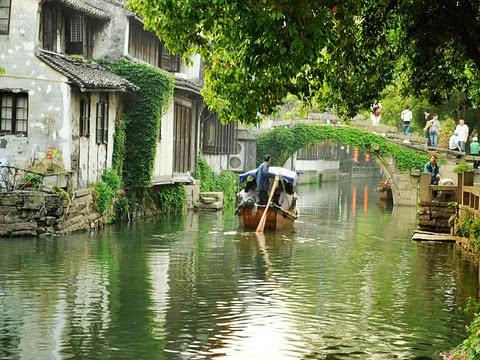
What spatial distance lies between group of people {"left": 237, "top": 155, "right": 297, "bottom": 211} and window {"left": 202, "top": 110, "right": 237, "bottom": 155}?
9568 mm

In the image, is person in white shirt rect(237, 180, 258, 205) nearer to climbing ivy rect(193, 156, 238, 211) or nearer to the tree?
climbing ivy rect(193, 156, 238, 211)

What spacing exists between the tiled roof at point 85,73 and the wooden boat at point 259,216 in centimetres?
543

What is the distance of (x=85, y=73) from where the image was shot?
104ft

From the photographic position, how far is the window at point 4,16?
96.5 ft

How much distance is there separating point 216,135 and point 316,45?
35.7m

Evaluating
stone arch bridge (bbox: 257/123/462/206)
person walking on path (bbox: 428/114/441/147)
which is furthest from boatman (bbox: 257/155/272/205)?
stone arch bridge (bbox: 257/123/462/206)

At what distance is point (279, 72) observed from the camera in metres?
13.9

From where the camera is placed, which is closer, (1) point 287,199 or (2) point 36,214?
(2) point 36,214

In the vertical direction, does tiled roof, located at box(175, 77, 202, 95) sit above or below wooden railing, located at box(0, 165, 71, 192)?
above

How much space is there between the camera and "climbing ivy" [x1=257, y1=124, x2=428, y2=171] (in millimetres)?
51950

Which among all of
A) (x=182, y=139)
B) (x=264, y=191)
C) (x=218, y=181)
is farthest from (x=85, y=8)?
(x=218, y=181)

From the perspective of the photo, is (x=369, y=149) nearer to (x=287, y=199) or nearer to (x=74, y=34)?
(x=287, y=199)

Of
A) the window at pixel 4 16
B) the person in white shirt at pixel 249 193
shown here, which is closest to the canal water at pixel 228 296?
the person in white shirt at pixel 249 193

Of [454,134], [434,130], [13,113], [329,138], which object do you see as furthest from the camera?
[329,138]
